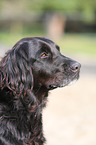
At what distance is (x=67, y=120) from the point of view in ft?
19.7

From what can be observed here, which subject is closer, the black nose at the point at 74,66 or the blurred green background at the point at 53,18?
the black nose at the point at 74,66

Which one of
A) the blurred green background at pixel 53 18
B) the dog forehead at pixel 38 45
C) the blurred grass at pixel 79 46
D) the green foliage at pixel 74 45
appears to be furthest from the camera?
the blurred green background at pixel 53 18

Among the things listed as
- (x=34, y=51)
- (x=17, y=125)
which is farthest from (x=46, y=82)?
(x=17, y=125)

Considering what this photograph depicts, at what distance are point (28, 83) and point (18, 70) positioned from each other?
0.23 m

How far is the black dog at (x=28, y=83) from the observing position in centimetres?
334

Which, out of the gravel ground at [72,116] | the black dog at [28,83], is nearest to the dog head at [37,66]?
the black dog at [28,83]

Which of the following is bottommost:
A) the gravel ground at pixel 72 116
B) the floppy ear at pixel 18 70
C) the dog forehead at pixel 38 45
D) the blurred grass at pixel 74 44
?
the blurred grass at pixel 74 44

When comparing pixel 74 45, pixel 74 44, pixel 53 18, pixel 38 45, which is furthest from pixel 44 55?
pixel 53 18

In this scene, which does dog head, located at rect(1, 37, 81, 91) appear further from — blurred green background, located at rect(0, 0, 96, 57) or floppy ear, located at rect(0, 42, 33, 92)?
blurred green background, located at rect(0, 0, 96, 57)

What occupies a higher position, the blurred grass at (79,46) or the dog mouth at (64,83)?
the dog mouth at (64,83)

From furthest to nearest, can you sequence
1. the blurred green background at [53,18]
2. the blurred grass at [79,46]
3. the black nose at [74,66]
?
1. the blurred green background at [53,18]
2. the blurred grass at [79,46]
3. the black nose at [74,66]

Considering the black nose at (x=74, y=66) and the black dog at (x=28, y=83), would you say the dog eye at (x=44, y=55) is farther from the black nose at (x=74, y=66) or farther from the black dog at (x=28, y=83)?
the black nose at (x=74, y=66)

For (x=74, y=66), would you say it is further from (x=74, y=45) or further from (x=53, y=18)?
(x=53, y=18)

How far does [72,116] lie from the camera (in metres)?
6.30
